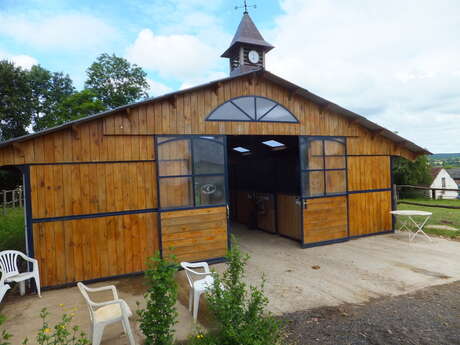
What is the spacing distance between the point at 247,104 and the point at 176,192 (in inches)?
89.7

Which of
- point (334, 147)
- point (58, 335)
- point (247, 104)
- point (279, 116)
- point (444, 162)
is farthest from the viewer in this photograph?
point (444, 162)

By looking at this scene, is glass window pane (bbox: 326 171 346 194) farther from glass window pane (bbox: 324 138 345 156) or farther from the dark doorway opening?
the dark doorway opening

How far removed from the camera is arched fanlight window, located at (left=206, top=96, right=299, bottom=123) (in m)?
5.56

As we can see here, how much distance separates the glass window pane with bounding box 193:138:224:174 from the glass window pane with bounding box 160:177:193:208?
33 centimetres

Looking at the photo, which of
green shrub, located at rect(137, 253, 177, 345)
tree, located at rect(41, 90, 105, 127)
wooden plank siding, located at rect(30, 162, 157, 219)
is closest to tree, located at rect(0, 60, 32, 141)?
tree, located at rect(41, 90, 105, 127)

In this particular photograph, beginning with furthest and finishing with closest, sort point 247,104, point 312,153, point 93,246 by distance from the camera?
point 312,153, point 247,104, point 93,246

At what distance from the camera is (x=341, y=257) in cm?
570

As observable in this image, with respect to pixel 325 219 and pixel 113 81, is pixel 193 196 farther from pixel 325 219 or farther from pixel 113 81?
pixel 113 81

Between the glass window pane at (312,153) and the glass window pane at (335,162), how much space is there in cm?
19

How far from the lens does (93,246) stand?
15.5ft

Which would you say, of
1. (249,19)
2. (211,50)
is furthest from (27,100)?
(249,19)

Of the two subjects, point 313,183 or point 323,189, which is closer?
point 313,183

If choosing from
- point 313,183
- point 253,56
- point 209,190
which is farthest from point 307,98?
point 253,56

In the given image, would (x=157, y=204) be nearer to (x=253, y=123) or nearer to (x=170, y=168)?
(x=170, y=168)
